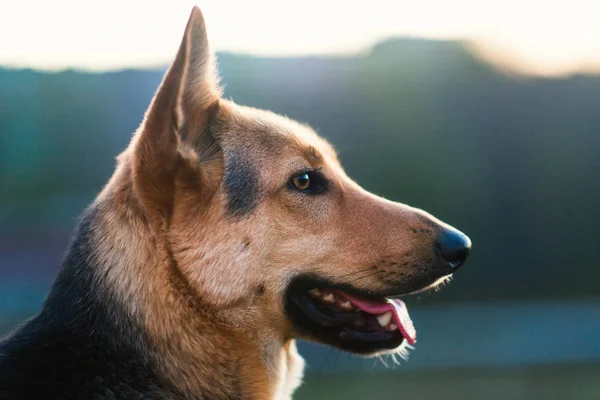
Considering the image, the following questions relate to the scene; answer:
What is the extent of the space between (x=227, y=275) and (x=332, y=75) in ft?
26.1

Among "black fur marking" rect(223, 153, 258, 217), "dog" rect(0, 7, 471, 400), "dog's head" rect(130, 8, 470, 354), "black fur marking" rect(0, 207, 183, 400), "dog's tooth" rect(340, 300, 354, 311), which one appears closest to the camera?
"black fur marking" rect(0, 207, 183, 400)

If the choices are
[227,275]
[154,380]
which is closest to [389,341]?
[227,275]

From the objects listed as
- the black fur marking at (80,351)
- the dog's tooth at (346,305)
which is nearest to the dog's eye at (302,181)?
the dog's tooth at (346,305)

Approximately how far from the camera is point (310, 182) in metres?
3.56

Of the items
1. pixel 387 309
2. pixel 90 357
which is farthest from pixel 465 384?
pixel 90 357

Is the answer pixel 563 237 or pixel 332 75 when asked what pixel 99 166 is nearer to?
pixel 332 75

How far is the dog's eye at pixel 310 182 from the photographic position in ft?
11.5


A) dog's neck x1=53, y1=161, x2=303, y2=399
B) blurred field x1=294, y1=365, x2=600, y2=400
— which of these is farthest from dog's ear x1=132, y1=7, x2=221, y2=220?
blurred field x1=294, y1=365, x2=600, y2=400

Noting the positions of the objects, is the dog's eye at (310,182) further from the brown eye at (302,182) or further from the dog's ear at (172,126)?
the dog's ear at (172,126)

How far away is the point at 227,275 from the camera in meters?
3.22

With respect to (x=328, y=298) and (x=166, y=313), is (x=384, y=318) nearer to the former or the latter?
(x=328, y=298)

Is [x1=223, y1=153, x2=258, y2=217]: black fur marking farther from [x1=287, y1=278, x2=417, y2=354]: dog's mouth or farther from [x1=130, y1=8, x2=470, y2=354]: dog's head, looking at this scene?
[x1=287, y1=278, x2=417, y2=354]: dog's mouth

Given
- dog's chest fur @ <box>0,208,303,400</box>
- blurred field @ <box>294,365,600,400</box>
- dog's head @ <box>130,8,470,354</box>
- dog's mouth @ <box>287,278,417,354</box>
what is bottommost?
blurred field @ <box>294,365,600,400</box>

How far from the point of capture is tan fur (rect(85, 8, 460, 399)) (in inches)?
121
